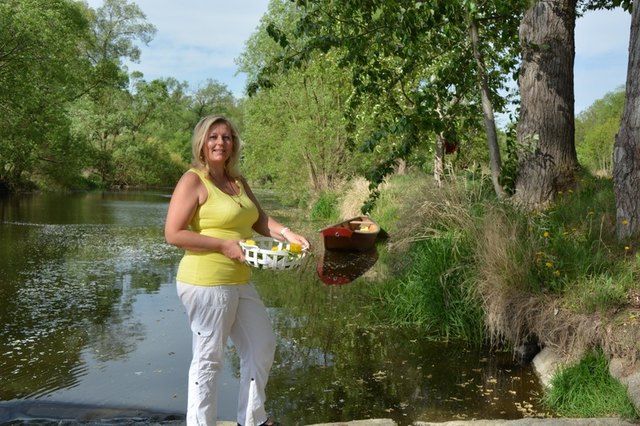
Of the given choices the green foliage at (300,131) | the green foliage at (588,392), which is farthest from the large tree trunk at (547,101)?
the green foliage at (300,131)

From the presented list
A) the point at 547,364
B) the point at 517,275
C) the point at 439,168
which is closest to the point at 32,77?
the point at 439,168

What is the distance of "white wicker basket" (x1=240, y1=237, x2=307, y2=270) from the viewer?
10.8 ft

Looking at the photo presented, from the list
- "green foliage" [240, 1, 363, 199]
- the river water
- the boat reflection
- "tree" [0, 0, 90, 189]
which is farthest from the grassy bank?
"tree" [0, 0, 90, 189]

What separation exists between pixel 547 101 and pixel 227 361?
5.09 meters

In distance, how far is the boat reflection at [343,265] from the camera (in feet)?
36.6

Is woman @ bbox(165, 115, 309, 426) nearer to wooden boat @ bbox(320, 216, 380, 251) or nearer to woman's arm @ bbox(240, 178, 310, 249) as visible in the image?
woman's arm @ bbox(240, 178, 310, 249)

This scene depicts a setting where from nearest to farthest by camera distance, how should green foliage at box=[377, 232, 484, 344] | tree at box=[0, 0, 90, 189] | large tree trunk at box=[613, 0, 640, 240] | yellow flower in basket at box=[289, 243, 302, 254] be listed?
yellow flower in basket at box=[289, 243, 302, 254] < large tree trunk at box=[613, 0, 640, 240] < green foliage at box=[377, 232, 484, 344] < tree at box=[0, 0, 90, 189]

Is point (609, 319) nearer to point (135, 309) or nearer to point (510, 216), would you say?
point (510, 216)

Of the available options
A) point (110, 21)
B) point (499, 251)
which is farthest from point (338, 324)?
point (110, 21)

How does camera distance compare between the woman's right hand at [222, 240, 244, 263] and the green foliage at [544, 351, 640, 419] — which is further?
the green foliage at [544, 351, 640, 419]

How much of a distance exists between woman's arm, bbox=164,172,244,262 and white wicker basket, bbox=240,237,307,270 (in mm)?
48

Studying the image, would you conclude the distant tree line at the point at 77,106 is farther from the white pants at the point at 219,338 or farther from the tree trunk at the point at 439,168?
the white pants at the point at 219,338

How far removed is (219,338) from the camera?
346 cm

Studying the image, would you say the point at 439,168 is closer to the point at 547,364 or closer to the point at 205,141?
the point at 547,364
